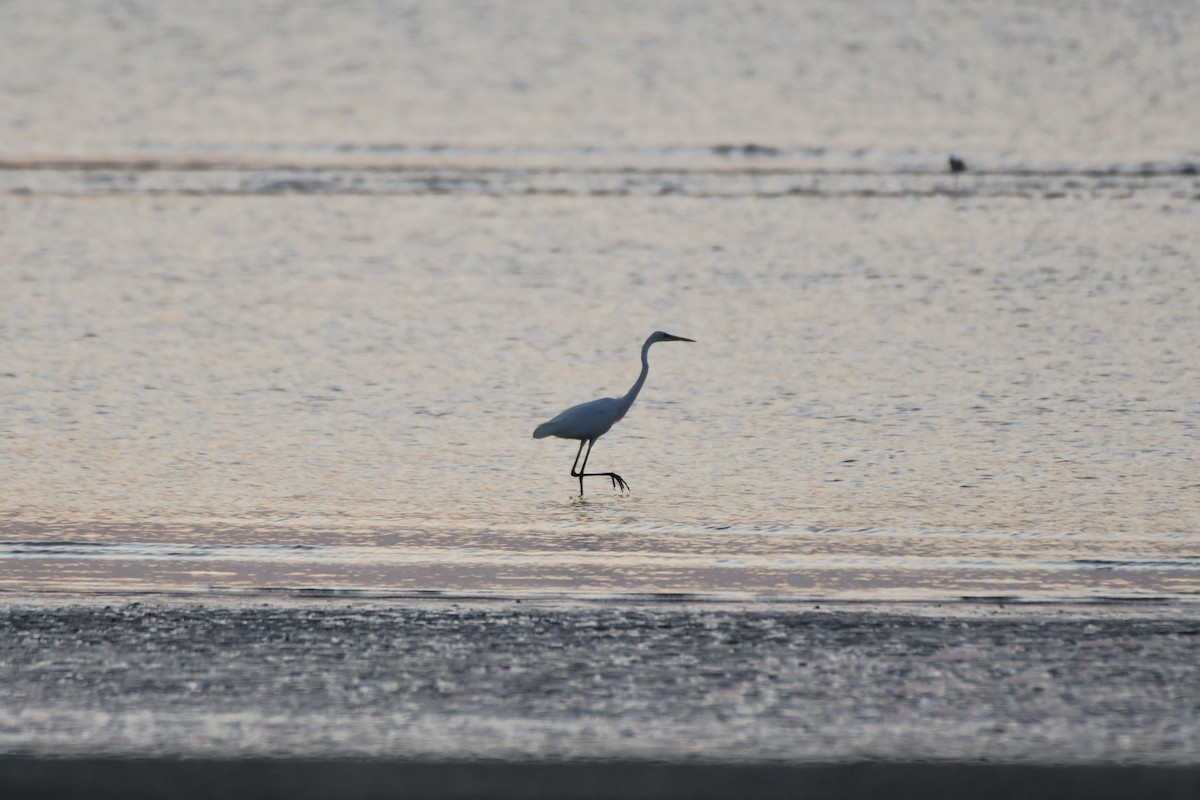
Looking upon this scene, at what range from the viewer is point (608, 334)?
11180 millimetres

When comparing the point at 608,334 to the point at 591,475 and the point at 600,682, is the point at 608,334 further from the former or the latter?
the point at 600,682

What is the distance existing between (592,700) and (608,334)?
6.29 m

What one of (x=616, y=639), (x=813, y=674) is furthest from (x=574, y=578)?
(x=813, y=674)

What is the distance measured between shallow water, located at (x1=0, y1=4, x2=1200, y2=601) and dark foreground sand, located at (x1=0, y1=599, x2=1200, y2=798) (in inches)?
16.4

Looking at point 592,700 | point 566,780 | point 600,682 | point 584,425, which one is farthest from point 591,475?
point 566,780

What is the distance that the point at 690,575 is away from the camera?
249 inches

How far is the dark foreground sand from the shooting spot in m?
4.48

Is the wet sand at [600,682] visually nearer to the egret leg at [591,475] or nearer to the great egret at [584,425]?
the egret leg at [591,475]

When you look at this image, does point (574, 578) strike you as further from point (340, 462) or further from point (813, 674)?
point (340, 462)

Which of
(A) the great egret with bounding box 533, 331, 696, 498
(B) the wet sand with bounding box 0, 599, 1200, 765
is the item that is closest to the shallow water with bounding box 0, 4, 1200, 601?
(A) the great egret with bounding box 533, 331, 696, 498

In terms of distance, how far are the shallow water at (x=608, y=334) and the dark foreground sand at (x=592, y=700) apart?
418 mm

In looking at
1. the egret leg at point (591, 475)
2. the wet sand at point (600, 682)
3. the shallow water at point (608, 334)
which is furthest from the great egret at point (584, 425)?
the wet sand at point (600, 682)

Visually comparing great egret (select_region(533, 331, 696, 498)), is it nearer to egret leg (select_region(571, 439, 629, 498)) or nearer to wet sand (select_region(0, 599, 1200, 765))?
egret leg (select_region(571, 439, 629, 498))

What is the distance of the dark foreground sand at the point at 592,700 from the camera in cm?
448
